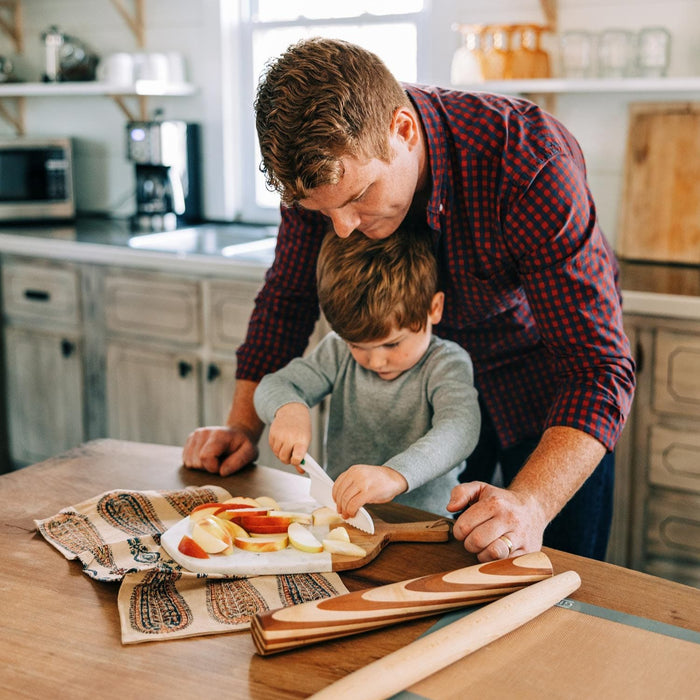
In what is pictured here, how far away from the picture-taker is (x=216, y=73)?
11.0 feet

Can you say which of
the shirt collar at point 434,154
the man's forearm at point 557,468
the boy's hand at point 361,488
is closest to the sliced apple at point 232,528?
the boy's hand at point 361,488

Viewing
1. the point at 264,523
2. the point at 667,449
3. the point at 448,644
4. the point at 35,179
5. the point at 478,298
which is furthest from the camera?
the point at 35,179

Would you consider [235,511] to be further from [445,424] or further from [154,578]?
[445,424]

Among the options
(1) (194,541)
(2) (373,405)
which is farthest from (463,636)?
(2) (373,405)

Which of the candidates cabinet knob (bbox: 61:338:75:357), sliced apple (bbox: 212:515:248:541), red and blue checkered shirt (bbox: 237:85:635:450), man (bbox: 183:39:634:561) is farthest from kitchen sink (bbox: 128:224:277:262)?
sliced apple (bbox: 212:515:248:541)

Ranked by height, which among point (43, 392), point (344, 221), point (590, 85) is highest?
point (590, 85)

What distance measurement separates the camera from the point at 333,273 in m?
1.37

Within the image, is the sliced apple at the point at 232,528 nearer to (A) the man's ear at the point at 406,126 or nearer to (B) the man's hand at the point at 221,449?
(B) the man's hand at the point at 221,449

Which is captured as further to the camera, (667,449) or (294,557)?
(667,449)

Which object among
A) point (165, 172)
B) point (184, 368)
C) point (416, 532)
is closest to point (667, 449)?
point (416, 532)

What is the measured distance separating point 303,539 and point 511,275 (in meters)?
0.63

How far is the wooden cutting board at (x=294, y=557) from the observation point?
3.34 feet

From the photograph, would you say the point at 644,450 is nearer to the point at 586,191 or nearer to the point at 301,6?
the point at 586,191

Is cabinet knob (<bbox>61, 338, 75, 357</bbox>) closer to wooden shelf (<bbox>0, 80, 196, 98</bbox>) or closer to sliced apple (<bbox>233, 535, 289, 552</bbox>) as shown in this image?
wooden shelf (<bbox>0, 80, 196, 98</bbox>)
